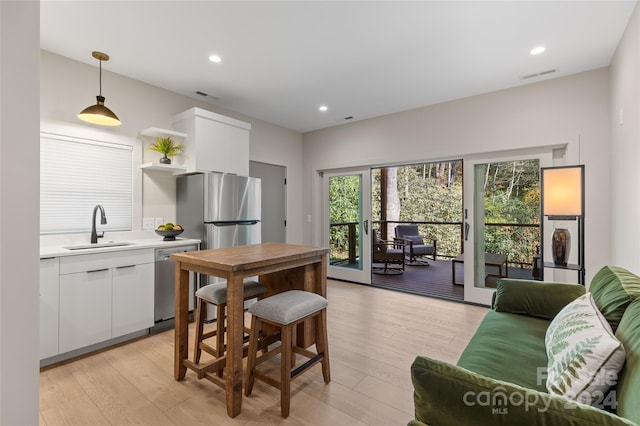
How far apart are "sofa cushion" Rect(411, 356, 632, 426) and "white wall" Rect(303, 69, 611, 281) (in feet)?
10.7

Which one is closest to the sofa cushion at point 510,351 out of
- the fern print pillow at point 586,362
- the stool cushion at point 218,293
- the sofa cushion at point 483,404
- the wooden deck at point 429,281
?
the fern print pillow at point 586,362

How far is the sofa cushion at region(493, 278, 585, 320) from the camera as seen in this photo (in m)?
1.97

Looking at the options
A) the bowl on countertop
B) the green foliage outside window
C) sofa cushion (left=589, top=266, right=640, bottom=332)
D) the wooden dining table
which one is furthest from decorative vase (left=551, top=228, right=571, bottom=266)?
the bowl on countertop

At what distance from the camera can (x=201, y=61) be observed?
2965 millimetres

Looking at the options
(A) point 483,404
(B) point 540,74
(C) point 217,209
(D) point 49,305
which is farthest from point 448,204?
(D) point 49,305

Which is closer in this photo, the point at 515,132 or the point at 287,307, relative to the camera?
the point at 287,307

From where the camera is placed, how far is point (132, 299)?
2785mm

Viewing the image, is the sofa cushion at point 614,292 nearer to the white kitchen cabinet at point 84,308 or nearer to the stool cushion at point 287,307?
the stool cushion at point 287,307

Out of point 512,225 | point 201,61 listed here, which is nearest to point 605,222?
point 512,225

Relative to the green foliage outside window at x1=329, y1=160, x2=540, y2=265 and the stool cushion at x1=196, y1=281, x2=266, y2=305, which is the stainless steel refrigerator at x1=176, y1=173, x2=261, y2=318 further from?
the green foliage outside window at x1=329, y1=160, x2=540, y2=265

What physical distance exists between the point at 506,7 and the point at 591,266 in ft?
9.00

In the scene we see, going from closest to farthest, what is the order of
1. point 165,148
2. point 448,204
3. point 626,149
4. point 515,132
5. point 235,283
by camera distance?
→ point 235,283 < point 626,149 < point 165,148 < point 515,132 < point 448,204

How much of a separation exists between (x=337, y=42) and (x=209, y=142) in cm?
191

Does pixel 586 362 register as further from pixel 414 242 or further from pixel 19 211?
pixel 414 242
